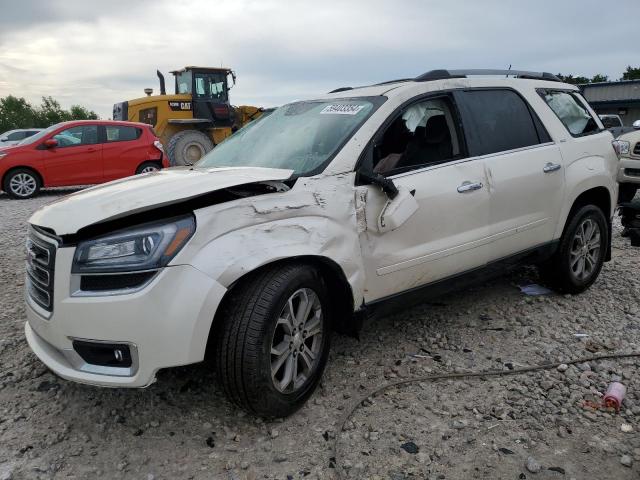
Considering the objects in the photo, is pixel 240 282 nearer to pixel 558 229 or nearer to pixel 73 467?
pixel 73 467

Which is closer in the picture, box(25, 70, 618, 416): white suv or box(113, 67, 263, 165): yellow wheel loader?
box(25, 70, 618, 416): white suv

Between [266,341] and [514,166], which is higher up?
[514,166]

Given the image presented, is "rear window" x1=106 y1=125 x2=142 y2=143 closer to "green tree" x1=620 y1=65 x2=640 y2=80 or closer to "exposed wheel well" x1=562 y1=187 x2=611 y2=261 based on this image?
"exposed wheel well" x1=562 y1=187 x2=611 y2=261

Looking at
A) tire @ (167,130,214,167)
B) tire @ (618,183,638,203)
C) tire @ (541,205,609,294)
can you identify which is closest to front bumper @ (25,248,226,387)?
tire @ (541,205,609,294)

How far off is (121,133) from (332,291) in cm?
1037

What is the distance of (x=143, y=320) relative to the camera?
2.22 metres

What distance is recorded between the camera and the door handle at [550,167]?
153 inches

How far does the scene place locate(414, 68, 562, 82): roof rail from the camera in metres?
3.45

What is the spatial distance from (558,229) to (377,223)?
1976mm

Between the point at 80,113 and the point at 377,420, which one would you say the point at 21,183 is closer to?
the point at 377,420

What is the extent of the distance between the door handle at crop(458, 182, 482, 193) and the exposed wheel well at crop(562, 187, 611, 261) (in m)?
1.25

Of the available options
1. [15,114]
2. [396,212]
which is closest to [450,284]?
[396,212]

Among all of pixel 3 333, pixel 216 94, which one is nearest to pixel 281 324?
pixel 3 333

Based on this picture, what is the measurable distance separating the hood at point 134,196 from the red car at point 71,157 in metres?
9.30
